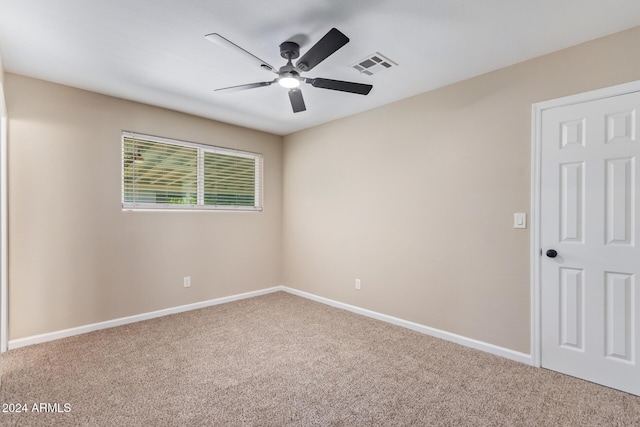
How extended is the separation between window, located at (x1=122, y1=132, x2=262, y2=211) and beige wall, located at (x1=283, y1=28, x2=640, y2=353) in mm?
1072

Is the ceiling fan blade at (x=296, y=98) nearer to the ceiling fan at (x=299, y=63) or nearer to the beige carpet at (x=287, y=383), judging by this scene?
the ceiling fan at (x=299, y=63)

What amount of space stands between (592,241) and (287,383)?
8.00 ft

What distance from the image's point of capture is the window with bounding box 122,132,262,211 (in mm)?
3459

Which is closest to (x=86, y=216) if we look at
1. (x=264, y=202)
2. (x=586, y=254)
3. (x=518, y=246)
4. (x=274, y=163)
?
(x=264, y=202)

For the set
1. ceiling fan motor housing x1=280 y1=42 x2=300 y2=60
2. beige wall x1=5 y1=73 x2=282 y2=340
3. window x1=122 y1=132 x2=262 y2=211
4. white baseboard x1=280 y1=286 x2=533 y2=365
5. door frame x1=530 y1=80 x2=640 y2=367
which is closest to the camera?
ceiling fan motor housing x1=280 y1=42 x2=300 y2=60

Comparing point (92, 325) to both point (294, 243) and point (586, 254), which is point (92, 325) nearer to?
point (294, 243)

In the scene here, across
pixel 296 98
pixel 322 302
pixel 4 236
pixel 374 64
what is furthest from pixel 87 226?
pixel 374 64

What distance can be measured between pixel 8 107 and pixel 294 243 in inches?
133

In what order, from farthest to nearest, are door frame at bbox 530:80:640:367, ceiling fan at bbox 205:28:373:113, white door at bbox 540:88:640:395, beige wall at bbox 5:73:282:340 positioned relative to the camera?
beige wall at bbox 5:73:282:340 < door frame at bbox 530:80:640:367 < white door at bbox 540:88:640:395 < ceiling fan at bbox 205:28:373:113

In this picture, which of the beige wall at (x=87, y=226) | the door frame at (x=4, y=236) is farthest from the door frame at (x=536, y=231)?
the door frame at (x=4, y=236)

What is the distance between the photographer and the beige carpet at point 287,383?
1834mm

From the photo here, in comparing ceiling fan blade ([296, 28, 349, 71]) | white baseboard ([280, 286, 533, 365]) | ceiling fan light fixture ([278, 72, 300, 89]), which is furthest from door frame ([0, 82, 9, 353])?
white baseboard ([280, 286, 533, 365])

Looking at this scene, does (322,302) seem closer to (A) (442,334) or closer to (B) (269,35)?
(A) (442,334)

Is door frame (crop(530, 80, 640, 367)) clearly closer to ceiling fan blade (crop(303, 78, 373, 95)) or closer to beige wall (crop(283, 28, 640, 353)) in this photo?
beige wall (crop(283, 28, 640, 353))
